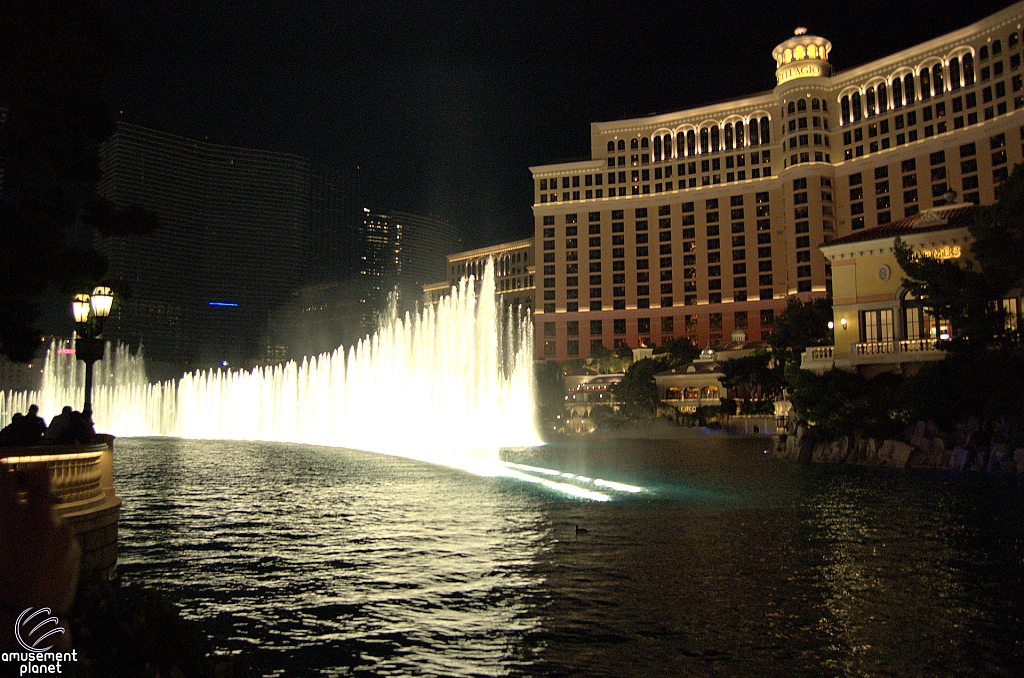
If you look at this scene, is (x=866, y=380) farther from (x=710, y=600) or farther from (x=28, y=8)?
(x=28, y=8)

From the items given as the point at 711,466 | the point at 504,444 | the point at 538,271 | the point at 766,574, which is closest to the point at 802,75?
the point at 538,271

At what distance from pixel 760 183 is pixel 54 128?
105 metres

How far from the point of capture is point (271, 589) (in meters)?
11.9

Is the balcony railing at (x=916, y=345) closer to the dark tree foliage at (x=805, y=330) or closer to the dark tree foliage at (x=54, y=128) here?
the dark tree foliage at (x=805, y=330)

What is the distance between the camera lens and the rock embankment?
2959cm

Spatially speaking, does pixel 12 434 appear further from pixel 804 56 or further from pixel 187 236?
pixel 187 236

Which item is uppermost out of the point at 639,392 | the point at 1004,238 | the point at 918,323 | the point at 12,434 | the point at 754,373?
the point at 1004,238

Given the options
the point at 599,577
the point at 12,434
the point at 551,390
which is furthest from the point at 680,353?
the point at 12,434

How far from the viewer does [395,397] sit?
62.3m

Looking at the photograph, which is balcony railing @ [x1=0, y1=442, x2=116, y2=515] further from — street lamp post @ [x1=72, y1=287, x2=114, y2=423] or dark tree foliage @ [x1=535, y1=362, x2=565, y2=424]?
dark tree foliage @ [x1=535, y1=362, x2=565, y2=424]

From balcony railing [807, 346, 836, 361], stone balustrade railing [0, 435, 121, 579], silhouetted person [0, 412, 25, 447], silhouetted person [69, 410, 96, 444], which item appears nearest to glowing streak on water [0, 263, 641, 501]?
balcony railing [807, 346, 836, 361]

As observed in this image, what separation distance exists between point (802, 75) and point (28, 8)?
347 ft

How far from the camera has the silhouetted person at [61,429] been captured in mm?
12609

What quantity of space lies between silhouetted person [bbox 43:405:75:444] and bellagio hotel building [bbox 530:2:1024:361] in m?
92.7
